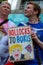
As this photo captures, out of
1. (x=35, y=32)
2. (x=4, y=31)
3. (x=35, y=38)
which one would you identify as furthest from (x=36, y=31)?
(x=4, y=31)

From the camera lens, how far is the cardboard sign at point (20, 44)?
356 cm

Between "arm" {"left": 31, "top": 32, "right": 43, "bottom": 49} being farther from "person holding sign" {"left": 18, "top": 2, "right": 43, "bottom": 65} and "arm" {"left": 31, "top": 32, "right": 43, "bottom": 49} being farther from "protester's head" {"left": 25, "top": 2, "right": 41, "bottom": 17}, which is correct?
"protester's head" {"left": 25, "top": 2, "right": 41, "bottom": 17}

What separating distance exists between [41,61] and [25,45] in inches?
12.9

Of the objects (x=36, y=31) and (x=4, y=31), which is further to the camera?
(x=4, y=31)

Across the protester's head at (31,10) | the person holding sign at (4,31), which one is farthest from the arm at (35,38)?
the person holding sign at (4,31)

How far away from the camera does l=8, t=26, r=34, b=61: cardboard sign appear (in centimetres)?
356

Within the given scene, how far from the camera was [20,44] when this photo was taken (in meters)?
3.58

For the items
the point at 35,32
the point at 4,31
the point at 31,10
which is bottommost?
the point at 4,31

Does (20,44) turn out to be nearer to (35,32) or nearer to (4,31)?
(35,32)

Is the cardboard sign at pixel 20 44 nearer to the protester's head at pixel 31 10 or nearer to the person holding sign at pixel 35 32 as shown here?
the person holding sign at pixel 35 32

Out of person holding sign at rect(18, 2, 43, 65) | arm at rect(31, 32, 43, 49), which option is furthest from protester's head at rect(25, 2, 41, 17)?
arm at rect(31, 32, 43, 49)

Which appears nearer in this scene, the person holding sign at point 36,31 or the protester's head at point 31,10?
the person holding sign at point 36,31

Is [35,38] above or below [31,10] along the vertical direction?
below

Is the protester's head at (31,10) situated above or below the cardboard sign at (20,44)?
above
